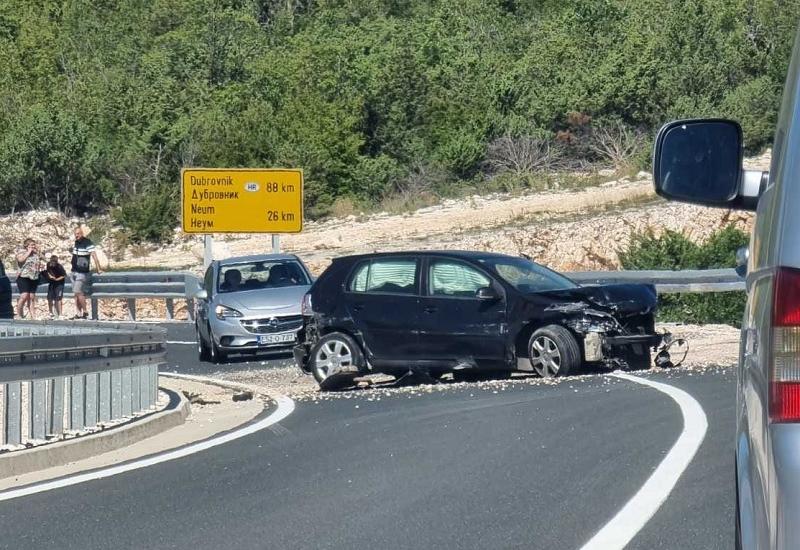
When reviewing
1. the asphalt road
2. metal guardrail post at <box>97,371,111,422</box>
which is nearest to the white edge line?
the asphalt road

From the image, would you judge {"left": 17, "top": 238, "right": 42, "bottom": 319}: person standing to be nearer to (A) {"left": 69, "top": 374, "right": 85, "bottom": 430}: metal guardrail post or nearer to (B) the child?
(B) the child

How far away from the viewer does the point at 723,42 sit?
53656 millimetres

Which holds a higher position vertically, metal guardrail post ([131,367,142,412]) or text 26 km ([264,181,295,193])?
text 26 km ([264,181,295,193])

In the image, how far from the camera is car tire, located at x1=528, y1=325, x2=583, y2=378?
15.8 m

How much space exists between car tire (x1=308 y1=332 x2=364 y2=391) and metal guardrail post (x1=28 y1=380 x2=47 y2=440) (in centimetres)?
595

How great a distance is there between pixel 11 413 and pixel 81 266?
21.1 meters

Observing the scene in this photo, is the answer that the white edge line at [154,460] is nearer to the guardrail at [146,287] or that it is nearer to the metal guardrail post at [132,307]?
the guardrail at [146,287]

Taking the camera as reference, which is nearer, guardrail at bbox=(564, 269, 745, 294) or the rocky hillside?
guardrail at bbox=(564, 269, 745, 294)

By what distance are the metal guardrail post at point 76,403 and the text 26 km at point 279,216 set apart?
20331mm

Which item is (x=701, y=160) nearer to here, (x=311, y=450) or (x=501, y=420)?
(x=311, y=450)

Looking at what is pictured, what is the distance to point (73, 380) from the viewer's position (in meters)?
11.6

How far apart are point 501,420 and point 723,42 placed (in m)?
43.9

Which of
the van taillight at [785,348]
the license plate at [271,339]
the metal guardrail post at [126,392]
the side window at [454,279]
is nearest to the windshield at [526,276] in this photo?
the side window at [454,279]

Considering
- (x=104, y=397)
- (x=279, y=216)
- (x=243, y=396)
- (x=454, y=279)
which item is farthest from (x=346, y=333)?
(x=279, y=216)
